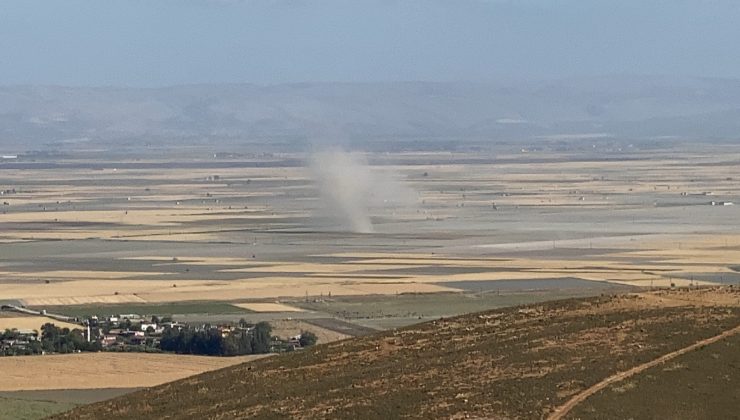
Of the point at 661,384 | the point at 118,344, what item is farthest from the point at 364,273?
the point at 661,384

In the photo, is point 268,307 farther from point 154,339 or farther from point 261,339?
point 261,339

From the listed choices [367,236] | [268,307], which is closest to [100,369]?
[268,307]

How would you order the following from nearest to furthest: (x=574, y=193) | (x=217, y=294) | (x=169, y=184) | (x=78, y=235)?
(x=217, y=294)
(x=78, y=235)
(x=574, y=193)
(x=169, y=184)

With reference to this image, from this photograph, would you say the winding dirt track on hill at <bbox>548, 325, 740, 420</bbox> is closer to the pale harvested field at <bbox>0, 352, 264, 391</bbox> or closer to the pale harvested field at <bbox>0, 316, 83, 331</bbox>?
the pale harvested field at <bbox>0, 352, 264, 391</bbox>

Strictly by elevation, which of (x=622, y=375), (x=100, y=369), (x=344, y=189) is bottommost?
(x=100, y=369)

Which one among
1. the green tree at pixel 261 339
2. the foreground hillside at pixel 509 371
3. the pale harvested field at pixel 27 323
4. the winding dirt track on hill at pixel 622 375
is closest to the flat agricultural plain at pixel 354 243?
the pale harvested field at pixel 27 323

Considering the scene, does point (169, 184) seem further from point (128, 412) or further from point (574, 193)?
point (128, 412)

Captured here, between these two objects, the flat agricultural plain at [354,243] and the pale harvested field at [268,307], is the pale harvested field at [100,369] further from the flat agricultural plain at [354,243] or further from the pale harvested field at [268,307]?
the pale harvested field at [268,307]
